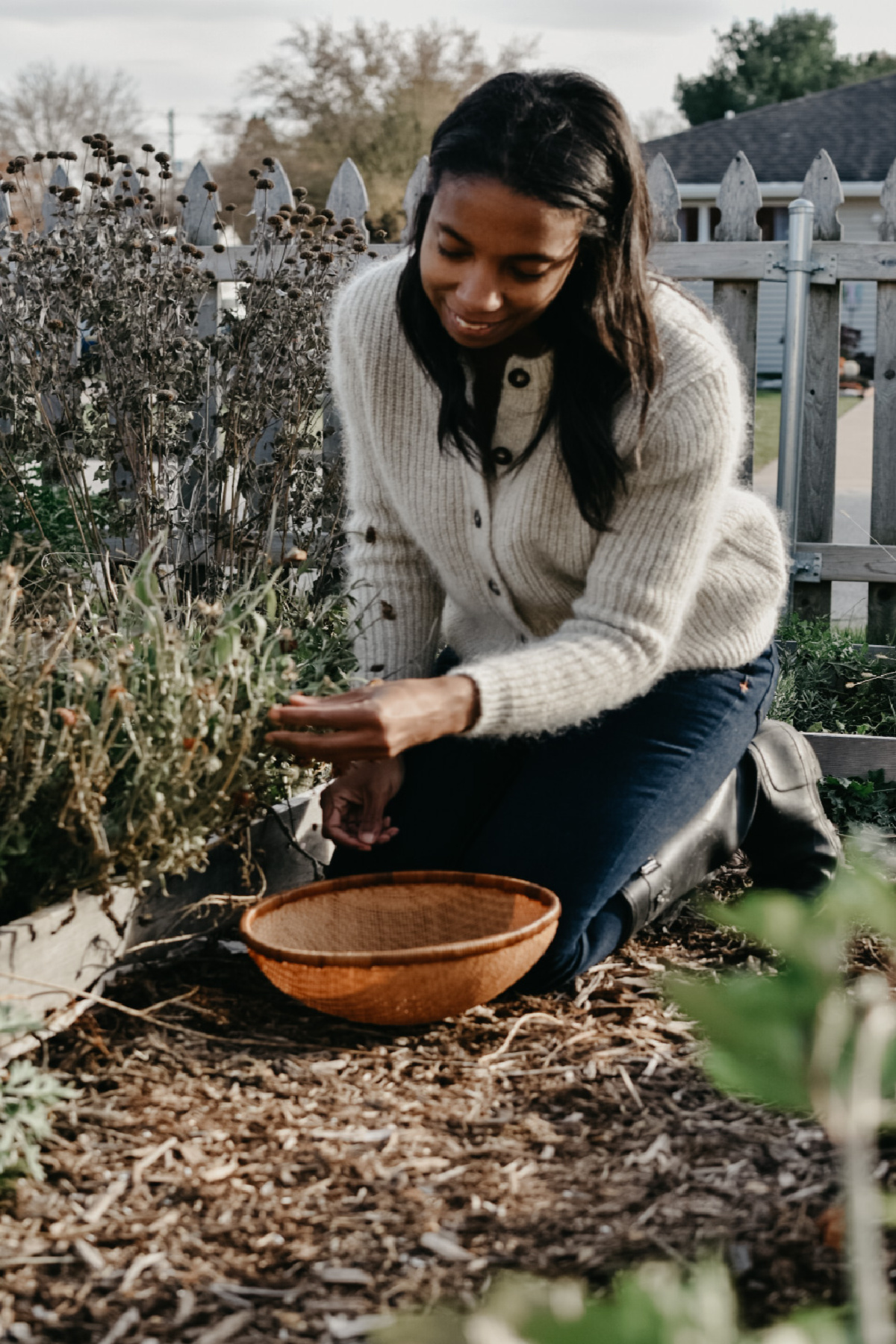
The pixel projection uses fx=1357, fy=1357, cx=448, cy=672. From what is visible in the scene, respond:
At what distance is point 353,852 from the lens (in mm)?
2447

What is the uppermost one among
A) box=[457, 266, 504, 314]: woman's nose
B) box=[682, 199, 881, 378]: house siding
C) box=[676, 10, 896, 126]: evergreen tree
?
box=[676, 10, 896, 126]: evergreen tree

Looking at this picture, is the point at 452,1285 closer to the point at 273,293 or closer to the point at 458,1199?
the point at 458,1199

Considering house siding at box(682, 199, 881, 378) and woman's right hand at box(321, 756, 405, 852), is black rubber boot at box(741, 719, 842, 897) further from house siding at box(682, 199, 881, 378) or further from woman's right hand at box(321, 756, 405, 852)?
house siding at box(682, 199, 881, 378)

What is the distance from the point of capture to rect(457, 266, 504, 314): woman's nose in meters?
1.97

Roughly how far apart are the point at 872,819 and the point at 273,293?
2.05 m

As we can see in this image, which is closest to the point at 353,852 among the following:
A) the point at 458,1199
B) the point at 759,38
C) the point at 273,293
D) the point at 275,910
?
the point at 275,910

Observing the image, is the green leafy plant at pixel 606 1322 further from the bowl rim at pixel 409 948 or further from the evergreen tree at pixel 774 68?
the evergreen tree at pixel 774 68

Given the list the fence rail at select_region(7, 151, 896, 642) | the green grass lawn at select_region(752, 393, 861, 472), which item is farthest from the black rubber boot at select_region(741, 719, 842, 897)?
the green grass lawn at select_region(752, 393, 861, 472)

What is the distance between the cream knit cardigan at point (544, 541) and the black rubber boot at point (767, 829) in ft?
0.78

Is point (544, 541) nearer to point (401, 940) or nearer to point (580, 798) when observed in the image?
point (580, 798)

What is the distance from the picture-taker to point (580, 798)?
235 cm

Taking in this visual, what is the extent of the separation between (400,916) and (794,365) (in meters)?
2.92

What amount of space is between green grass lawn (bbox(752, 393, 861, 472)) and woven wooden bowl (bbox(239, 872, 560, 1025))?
358 inches

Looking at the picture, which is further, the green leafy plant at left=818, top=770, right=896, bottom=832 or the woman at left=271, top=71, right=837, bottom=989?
the green leafy plant at left=818, top=770, right=896, bottom=832
